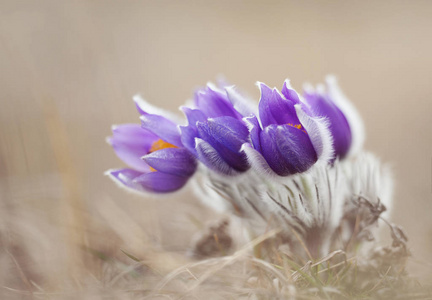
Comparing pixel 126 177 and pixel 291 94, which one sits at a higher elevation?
pixel 291 94

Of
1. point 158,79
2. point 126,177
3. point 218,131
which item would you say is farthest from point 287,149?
point 158,79

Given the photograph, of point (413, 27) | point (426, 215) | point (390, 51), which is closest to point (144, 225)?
point (426, 215)

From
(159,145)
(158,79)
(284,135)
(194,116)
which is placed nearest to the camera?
(284,135)

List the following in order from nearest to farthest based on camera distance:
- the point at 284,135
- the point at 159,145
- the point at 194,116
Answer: the point at 284,135
the point at 194,116
the point at 159,145

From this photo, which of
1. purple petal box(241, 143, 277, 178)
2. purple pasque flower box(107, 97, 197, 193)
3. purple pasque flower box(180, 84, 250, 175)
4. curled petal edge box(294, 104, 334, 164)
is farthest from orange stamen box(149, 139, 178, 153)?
curled petal edge box(294, 104, 334, 164)

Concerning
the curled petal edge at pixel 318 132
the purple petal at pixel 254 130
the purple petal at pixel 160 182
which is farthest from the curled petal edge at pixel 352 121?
the purple petal at pixel 160 182

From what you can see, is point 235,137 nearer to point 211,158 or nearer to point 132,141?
point 211,158

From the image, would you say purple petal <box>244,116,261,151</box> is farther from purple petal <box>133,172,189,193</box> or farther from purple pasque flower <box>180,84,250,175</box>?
purple petal <box>133,172,189,193</box>
